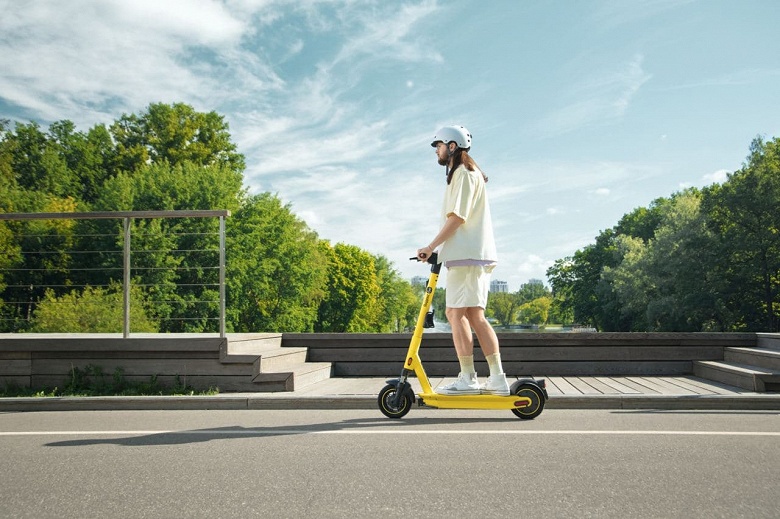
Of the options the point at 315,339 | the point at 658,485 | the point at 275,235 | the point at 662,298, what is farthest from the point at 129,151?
the point at 658,485

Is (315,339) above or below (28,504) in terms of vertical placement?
above

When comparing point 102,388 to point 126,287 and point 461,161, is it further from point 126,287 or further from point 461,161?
point 461,161

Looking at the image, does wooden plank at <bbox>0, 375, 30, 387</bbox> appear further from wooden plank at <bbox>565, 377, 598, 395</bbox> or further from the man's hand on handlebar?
wooden plank at <bbox>565, 377, 598, 395</bbox>

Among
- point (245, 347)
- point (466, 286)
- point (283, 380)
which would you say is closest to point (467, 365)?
point (466, 286)

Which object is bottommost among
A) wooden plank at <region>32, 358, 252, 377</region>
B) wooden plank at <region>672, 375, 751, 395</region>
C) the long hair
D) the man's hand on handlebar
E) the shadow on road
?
the shadow on road

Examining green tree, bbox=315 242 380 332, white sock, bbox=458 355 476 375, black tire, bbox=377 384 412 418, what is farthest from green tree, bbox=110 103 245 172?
white sock, bbox=458 355 476 375

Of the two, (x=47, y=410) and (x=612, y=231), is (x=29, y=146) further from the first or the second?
(x=612, y=231)

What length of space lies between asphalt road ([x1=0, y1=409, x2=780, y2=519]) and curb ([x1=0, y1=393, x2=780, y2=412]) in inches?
12.5

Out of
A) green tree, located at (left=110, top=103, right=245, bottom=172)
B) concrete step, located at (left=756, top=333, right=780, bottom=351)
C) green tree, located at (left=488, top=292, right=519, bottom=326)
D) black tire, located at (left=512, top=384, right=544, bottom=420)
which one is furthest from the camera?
green tree, located at (left=488, top=292, right=519, bottom=326)

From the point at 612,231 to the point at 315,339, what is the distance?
62.7 meters

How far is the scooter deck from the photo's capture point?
575 centimetres

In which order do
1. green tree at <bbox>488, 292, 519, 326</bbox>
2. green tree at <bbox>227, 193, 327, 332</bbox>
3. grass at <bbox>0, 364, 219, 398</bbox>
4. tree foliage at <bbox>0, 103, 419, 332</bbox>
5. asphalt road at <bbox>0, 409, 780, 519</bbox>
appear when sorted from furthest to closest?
1. green tree at <bbox>488, 292, 519, 326</bbox>
2. green tree at <bbox>227, 193, 327, 332</bbox>
3. tree foliage at <bbox>0, 103, 419, 332</bbox>
4. grass at <bbox>0, 364, 219, 398</bbox>
5. asphalt road at <bbox>0, 409, 780, 519</bbox>

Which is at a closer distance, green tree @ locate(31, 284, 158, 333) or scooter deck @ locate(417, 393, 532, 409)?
scooter deck @ locate(417, 393, 532, 409)

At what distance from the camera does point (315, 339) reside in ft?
32.4
